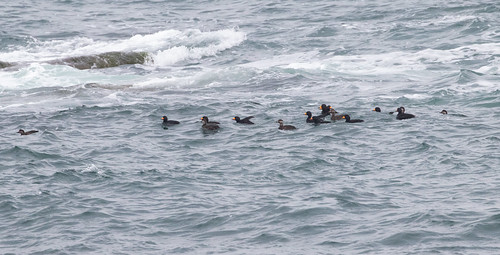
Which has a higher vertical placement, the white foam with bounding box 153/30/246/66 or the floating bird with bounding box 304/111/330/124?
the floating bird with bounding box 304/111/330/124

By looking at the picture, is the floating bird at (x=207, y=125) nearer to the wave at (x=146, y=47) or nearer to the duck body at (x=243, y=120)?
the duck body at (x=243, y=120)

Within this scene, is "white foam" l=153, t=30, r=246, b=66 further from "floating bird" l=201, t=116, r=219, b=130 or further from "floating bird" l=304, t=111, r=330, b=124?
"floating bird" l=304, t=111, r=330, b=124

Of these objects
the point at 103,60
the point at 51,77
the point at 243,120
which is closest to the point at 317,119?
the point at 243,120

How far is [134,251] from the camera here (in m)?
15.9

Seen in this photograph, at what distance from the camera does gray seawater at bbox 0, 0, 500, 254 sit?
16562 millimetres

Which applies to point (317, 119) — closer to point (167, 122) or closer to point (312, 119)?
point (312, 119)

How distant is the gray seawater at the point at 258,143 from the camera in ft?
54.3

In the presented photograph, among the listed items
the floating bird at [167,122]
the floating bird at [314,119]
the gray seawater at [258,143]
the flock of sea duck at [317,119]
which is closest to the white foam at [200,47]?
the gray seawater at [258,143]

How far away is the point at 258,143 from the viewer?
23250mm

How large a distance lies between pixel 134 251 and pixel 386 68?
66.1ft

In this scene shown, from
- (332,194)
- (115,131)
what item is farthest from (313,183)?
(115,131)

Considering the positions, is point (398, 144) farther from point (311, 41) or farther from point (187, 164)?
point (311, 41)

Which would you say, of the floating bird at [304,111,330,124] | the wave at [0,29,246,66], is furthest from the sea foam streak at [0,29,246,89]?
the floating bird at [304,111,330,124]

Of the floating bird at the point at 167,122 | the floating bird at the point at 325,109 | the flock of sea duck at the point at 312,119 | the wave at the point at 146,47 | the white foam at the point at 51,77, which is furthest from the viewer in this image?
the wave at the point at 146,47
